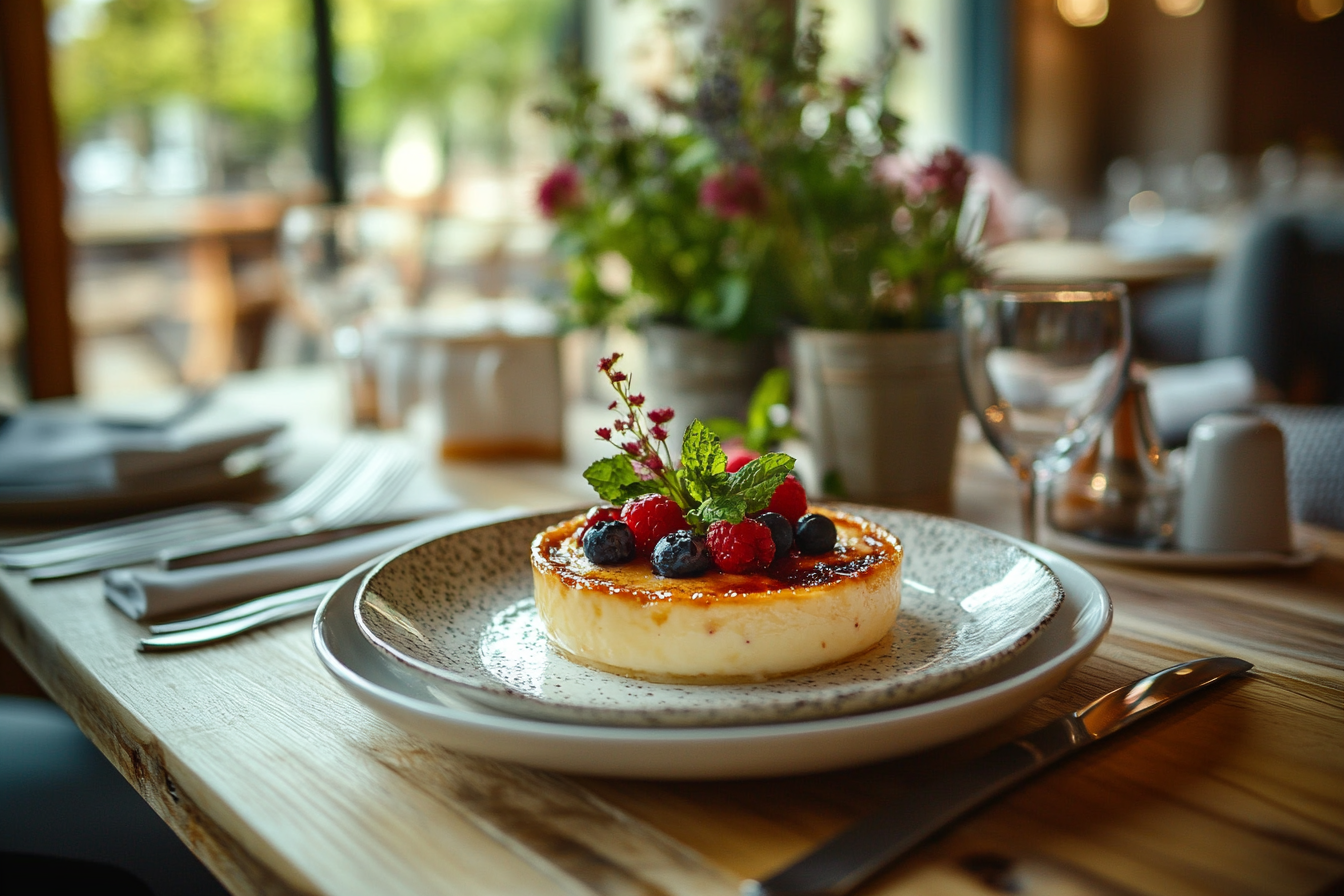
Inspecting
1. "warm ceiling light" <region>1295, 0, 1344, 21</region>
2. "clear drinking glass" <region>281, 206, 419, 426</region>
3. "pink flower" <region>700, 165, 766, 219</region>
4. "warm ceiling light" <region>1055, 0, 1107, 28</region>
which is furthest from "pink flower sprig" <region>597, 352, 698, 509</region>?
"warm ceiling light" <region>1295, 0, 1344, 21</region>

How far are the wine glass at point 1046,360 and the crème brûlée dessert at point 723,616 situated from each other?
0.85 feet

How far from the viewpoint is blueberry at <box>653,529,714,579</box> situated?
72cm

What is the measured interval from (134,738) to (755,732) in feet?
1.38

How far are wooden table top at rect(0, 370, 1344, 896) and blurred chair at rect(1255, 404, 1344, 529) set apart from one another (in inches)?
36.9

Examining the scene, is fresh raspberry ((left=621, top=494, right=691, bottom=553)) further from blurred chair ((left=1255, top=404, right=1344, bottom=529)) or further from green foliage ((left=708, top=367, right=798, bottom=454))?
blurred chair ((left=1255, top=404, right=1344, bottom=529))

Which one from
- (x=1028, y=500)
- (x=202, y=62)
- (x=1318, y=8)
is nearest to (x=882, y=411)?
(x=1028, y=500)

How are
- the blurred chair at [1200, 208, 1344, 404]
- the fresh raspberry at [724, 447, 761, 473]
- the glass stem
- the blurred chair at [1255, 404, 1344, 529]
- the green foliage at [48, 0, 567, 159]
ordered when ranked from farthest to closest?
1. the green foliage at [48, 0, 567, 159]
2. the blurred chair at [1200, 208, 1344, 404]
3. the blurred chair at [1255, 404, 1344, 529]
4. the glass stem
5. the fresh raspberry at [724, 447, 761, 473]

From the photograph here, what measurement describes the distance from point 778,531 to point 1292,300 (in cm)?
319

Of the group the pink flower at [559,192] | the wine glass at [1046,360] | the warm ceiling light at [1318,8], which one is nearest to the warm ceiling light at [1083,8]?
the warm ceiling light at [1318,8]

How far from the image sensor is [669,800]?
584 millimetres

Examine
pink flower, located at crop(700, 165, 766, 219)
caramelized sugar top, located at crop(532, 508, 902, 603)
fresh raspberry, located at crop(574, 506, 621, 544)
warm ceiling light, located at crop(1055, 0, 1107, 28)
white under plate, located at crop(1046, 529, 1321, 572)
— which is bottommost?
white under plate, located at crop(1046, 529, 1321, 572)

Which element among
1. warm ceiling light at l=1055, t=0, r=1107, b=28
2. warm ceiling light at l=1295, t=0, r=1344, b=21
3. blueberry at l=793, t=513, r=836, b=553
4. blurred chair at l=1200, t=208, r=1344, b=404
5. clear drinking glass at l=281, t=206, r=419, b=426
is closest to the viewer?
blueberry at l=793, t=513, r=836, b=553

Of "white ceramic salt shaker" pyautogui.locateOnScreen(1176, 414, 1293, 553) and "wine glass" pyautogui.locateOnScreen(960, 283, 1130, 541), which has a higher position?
"wine glass" pyautogui.locateOnScreen(960, 283, 1130, 541)

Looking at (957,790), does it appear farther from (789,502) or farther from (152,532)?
A: (152,532)
